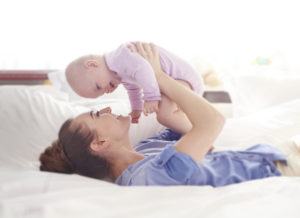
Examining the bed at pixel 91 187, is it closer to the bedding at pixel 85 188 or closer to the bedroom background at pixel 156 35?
the bedding at pixel 85 188

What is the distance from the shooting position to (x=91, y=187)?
781mm

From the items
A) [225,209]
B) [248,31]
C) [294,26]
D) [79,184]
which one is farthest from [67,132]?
[294,26]

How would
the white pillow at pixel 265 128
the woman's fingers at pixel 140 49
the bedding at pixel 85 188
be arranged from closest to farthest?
the bedding at pixel 85 188 → the woman's fingers at pixel 140 49 → the white pillow at pixel 265 128

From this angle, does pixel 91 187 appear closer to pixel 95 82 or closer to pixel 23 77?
pixel 95 82

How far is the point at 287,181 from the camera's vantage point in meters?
0.82

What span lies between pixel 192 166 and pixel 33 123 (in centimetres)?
34

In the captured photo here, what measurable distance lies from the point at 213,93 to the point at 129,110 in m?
0.54

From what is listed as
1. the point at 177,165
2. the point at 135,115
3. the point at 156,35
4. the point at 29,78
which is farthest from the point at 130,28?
the point at 177,165

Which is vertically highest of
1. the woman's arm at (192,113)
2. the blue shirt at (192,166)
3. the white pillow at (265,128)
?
the woman's arm at (192,113)

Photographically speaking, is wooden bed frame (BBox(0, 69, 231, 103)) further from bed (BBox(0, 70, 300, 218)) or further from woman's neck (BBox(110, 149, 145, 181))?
woman's neck (BBox(110, 149, 145, 181))

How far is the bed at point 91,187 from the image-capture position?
0.69 meters

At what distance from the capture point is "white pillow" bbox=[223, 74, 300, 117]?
138 centimetres

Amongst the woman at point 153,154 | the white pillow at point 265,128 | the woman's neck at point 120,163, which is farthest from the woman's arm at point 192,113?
the white pillow at point 265,128

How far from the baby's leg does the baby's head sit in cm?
9
